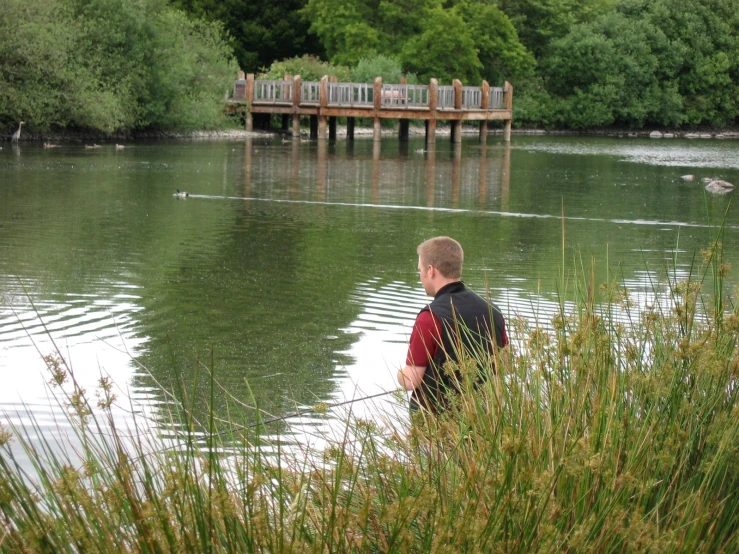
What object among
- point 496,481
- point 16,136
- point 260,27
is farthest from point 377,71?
point 496,481

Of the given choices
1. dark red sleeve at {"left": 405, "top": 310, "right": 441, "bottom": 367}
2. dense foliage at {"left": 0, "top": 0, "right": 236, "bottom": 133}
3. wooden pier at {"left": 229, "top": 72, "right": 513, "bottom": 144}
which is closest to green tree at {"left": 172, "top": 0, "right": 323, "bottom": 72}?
dense foliage at {"left": 0, "top": 0, "right": 236, "bottom": 133}

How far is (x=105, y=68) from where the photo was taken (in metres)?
38.3

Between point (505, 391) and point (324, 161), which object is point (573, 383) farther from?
point (324, 161)

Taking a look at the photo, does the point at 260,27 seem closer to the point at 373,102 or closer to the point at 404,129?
the point at 404,129

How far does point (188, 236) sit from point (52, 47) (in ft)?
68.6

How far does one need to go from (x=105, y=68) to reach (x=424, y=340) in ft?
115

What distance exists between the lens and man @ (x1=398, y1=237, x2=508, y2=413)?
4.91m

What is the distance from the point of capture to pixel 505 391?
4.04 m

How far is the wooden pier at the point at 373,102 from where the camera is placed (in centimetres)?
4181

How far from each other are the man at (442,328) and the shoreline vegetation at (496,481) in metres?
0.45

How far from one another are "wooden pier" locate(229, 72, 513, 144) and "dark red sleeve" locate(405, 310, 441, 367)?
120 ft

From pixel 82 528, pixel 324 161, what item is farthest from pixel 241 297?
pixel 324 161

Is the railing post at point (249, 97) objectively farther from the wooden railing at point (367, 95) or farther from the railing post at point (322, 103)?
the railing post at point (322, 103)

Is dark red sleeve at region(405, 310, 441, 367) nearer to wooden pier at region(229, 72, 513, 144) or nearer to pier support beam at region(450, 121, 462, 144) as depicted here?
wooden pier at region(229, 72, 513, 144)
